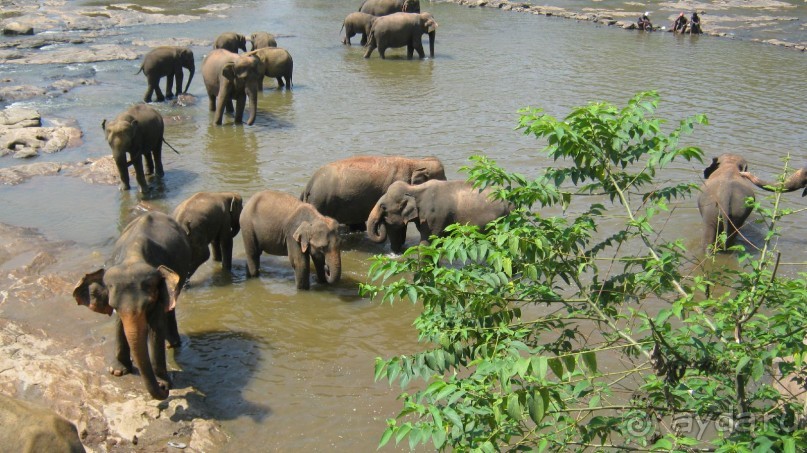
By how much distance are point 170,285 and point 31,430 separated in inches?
83.6

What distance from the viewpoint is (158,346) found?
21.0 feet

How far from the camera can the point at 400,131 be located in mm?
14852

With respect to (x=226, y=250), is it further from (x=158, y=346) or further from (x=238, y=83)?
(x=238, y=83)

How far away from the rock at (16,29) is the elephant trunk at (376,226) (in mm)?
20419

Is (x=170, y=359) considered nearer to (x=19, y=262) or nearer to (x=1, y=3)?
(x=19, y=262)

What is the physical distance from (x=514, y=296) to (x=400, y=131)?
10.6 meters

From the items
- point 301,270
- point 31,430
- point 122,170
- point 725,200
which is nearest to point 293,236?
point 301,270

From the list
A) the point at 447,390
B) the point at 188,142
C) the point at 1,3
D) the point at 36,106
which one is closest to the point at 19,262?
the point at 188,142

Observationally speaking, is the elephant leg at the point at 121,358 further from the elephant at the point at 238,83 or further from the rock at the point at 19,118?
the rock at the point at 19,118

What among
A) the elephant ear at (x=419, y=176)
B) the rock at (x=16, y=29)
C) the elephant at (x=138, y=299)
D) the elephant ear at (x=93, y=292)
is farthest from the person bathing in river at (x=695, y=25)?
the elephant ear at (x=93, y=292)

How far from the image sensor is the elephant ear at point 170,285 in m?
6.28

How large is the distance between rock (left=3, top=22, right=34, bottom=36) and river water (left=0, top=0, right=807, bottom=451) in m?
2.67

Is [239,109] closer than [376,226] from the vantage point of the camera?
No

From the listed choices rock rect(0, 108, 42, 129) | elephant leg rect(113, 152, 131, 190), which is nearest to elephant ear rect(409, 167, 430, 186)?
elephant leg rect(113, 152, 131, 190)
